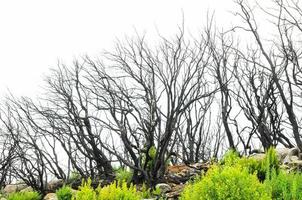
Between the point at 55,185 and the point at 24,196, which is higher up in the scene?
the point at 55,185

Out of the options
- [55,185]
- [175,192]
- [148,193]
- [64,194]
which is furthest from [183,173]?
[55,185]

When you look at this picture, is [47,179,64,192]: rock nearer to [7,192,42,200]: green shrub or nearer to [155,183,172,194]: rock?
[7,192,42,200]: green shrub

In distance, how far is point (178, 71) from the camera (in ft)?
51.5

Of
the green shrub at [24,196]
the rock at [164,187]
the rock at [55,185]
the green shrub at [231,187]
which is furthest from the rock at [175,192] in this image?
the green shrub at [231,187]

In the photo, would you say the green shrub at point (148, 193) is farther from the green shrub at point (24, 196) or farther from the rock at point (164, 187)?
the green shrub at point (24, 196)

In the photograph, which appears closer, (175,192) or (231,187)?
(231,187)

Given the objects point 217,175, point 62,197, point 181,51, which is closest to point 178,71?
point 181,51

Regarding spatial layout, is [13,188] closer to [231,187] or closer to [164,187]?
[164,187]

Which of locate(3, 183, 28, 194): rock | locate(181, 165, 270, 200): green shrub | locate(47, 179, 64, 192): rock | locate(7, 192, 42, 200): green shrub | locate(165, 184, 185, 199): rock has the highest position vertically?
locate(3, 183, 28, 194): rock

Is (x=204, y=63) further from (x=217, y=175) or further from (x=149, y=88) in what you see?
(x=217, y=175)

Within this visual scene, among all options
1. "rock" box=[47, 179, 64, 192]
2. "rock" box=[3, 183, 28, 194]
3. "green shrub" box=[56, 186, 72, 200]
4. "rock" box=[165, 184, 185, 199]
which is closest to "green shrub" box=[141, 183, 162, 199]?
"rock" box=[165, 184, 185, 199]

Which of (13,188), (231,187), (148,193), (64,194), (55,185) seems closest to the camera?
(231,187)

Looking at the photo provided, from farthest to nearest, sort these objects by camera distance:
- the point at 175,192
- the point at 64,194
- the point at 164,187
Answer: the point at 164,187
the point at 175,192
the point at 64,194

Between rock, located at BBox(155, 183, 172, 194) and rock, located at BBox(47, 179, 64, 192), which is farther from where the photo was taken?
rock, located at BBox(47, 179, 64, 192)
